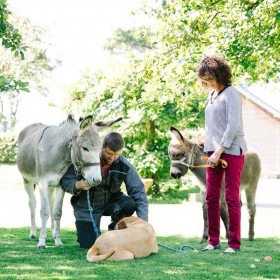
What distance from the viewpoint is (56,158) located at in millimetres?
6914

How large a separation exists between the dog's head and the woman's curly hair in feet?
5.73

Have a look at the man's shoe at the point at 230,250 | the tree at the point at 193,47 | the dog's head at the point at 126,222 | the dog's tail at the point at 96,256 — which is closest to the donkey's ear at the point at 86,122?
the dog's head at the point at 126,222

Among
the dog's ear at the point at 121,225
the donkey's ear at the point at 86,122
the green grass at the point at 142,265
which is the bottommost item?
the green grass at the point at 142,265

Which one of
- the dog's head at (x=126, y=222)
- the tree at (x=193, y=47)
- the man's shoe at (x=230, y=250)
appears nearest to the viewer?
the dog's head at (x=126, y=222)

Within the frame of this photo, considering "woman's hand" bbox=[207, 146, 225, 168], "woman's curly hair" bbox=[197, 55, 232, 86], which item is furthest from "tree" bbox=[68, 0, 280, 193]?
"woman's hand" bbox=[207, 146, 225, 168]

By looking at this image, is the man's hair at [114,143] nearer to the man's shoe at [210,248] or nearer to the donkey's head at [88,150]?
the donkey's head at [88,150]

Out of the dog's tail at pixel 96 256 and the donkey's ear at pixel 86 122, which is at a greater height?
the donkey's ear at pixel 86 122

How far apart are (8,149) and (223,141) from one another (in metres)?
26.8

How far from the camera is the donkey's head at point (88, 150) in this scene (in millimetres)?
6070

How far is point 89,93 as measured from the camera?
17.3m

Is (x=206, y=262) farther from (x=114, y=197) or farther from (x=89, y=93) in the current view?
(x=89, y=93)

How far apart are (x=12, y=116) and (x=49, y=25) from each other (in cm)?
1010

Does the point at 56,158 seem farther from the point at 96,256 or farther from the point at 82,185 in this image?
the point at 96,256

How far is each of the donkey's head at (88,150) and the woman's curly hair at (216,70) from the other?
1091 mm
